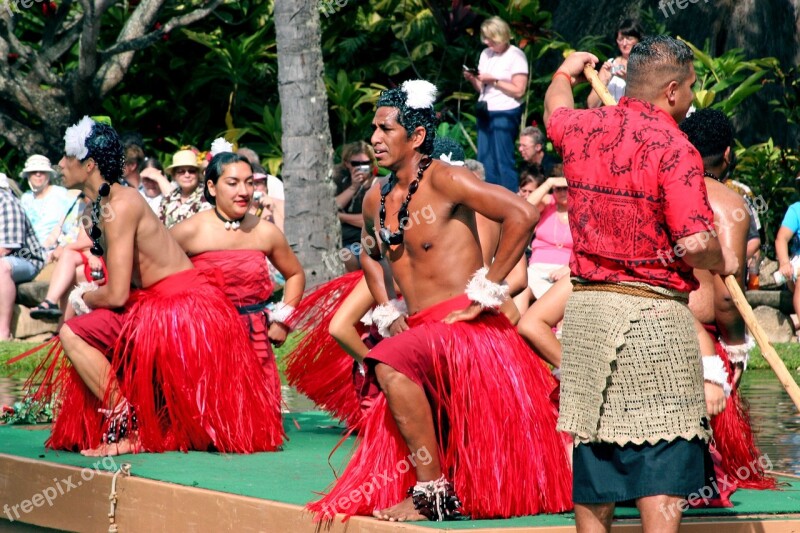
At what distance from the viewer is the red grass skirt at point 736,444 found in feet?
17.1

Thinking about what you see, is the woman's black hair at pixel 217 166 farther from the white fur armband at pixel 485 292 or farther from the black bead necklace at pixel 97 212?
the white fur armband at pixel 485 292

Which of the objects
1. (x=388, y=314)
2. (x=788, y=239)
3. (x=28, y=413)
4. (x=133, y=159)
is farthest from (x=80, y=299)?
(x=788, y=239)

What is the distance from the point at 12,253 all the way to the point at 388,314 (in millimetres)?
7004

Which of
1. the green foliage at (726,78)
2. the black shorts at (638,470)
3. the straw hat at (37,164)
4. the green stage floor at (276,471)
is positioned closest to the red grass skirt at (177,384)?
the green stage floor at (276,471)

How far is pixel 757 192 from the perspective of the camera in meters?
12.0

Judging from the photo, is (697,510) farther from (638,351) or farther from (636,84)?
(636,84)

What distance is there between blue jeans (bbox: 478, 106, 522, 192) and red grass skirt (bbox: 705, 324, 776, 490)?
563 cm

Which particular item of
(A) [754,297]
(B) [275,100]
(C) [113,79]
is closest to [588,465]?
(A) [754,297]

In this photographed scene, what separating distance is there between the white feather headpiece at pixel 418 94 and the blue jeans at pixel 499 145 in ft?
18.3

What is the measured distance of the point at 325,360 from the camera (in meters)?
6.89

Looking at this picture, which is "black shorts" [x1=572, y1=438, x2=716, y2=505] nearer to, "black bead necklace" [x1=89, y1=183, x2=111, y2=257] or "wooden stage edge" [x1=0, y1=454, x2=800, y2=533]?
"wooden stage edge" [x1=0, y1=454, x2=800, y2=533]

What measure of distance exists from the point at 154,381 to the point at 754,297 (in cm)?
595

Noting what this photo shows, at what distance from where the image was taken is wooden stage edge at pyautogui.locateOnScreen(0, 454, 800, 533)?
460 cm

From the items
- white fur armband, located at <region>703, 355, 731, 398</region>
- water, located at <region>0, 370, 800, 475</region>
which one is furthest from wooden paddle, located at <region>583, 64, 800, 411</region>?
water, located at <region>0, 370, 800, 475</region>
